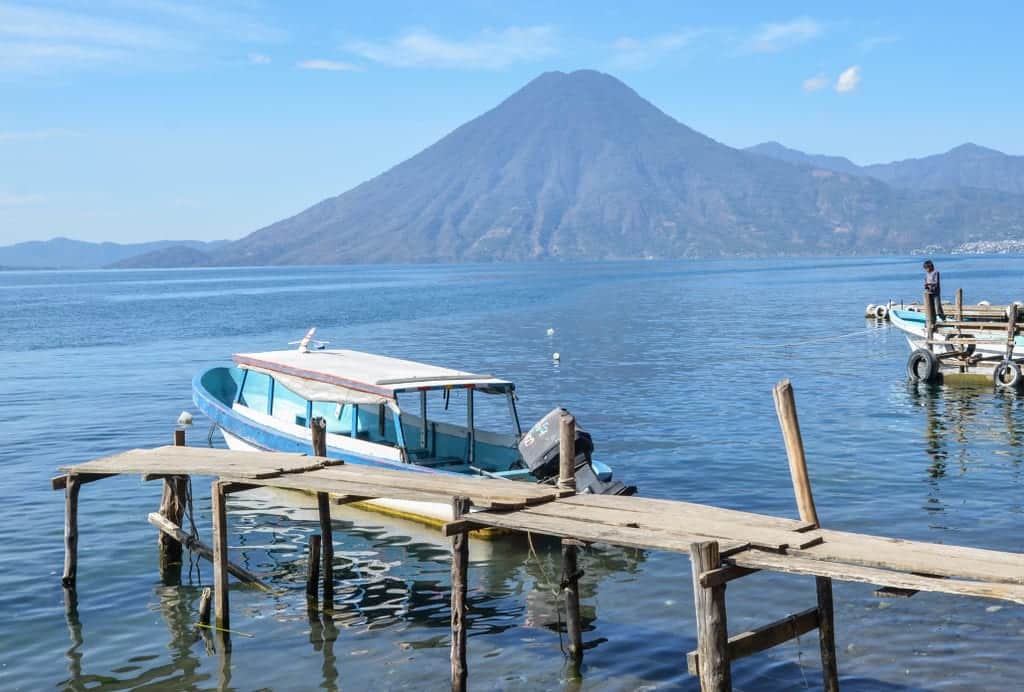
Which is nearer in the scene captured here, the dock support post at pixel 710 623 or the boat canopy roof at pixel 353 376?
the dock support post at pixel 710 623

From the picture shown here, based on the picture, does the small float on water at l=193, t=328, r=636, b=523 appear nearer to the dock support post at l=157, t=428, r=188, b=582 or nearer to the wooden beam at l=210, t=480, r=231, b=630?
the dock support post at l=157, t=428, r=188, b=582

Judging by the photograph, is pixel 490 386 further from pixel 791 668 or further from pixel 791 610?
pixel 791 668

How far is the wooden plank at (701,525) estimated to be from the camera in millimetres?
10539

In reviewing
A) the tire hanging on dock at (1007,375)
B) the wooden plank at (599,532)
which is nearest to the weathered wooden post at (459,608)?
the wooden plank at (599,532)

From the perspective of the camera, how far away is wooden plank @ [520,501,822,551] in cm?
1054

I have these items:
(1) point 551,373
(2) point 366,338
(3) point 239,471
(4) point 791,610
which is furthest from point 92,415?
(2) point 366,338

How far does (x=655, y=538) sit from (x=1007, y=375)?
27.0 meters

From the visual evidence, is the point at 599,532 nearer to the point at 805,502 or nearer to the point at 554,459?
the point at 805,502

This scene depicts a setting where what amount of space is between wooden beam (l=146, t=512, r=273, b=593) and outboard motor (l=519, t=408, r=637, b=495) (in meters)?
4.63

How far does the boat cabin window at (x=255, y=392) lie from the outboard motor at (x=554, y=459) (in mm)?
11290

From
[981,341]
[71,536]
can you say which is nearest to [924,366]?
[981,341]

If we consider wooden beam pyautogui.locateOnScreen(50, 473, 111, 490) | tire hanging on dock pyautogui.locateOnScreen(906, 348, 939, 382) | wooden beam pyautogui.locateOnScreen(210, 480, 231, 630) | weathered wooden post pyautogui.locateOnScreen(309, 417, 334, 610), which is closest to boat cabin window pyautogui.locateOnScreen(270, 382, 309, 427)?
wooden beam pyautogui.locateOnScreen(50, 473, 111, 490)

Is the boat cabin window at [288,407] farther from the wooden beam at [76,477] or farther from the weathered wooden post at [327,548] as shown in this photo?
the weathered wooden post at [327,548]

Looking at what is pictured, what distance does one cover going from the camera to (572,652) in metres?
13.4
